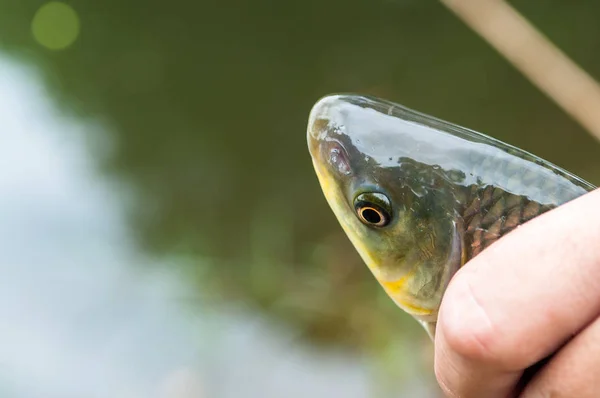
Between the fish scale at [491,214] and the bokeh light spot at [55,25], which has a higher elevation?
the bokeh light spot at [55,25]

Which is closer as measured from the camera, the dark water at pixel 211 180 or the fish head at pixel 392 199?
the fish head at pixel 392 199

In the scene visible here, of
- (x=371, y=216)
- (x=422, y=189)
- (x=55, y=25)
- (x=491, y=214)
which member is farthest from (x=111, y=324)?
(x=55, y=25)

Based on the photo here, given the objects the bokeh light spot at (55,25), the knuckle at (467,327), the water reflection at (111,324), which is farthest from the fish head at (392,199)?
the bokeh light spot at (55,25)

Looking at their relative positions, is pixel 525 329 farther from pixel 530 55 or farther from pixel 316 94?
pixel 316 94

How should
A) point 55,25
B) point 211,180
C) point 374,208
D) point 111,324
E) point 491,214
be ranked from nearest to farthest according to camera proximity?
point 491,214 < point 374,208 < point 111,324 < point 211,180 < point 55,25

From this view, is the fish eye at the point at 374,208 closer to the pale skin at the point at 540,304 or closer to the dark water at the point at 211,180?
the pale skin at the point at 540,304

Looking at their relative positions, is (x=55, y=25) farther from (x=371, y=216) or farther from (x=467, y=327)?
(x=467, y=327)

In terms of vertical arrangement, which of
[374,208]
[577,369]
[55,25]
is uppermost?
[55,25]

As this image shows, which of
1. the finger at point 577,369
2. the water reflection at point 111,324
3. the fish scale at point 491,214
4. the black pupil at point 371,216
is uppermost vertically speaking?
the fish scale at point 491,214
